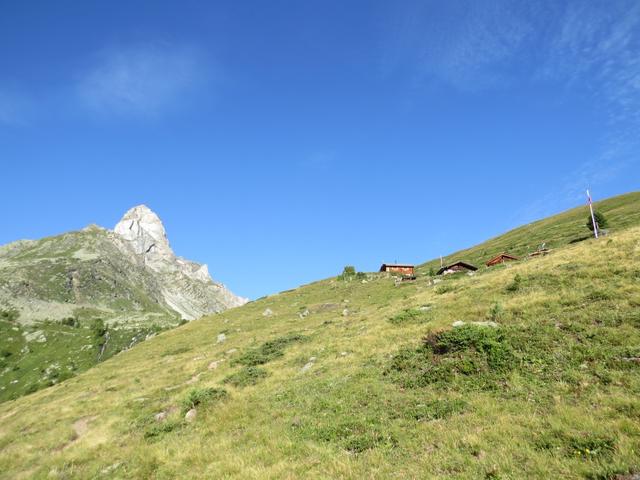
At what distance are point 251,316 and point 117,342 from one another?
306 feet

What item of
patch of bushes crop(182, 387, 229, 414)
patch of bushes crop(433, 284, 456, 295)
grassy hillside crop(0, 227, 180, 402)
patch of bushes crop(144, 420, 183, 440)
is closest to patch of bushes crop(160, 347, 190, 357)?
patch of bushes crop(182, 387, 229, 414)

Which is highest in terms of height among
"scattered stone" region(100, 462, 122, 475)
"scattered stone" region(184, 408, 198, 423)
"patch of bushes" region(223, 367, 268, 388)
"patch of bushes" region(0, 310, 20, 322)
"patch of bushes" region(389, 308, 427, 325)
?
"patch of bushes" region(0, 310, 20, 322)

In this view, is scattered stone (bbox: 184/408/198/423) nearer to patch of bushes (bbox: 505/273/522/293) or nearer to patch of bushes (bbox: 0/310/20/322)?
patch of bushes (bbox: 505/273/522/293)

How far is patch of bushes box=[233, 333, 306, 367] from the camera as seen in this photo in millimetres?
27558

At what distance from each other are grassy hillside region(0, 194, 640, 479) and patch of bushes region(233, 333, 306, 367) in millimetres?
213

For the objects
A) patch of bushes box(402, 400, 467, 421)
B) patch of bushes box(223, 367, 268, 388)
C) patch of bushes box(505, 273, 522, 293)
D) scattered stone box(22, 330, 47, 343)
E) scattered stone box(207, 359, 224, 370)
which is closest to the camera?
patch of bushes box(402, 400, 467, 421)

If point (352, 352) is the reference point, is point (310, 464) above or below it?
below

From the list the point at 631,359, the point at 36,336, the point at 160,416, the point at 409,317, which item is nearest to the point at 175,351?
the point at 160,416

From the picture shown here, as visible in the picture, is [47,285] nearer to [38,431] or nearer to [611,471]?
[38,431]

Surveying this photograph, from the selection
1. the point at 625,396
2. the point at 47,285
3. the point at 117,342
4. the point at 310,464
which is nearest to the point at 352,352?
the point at 310,464

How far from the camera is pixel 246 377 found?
23.1m

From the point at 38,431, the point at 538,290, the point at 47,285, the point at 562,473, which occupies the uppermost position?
the point at 47,285

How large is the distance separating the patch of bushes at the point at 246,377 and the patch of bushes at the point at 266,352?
8.86 ft

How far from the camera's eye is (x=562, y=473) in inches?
305
